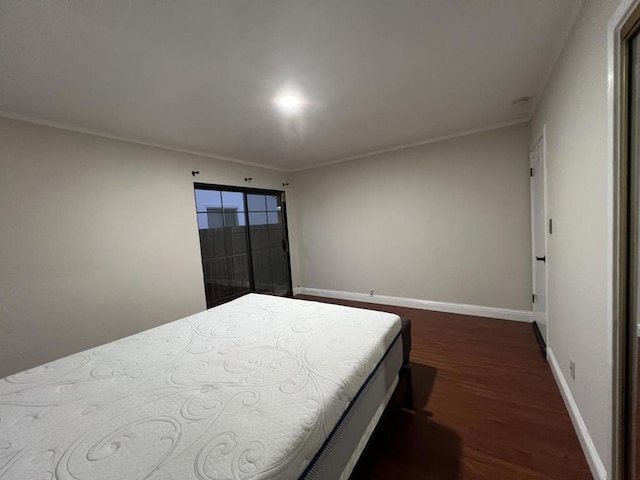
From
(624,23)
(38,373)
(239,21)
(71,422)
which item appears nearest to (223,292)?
(38,373)


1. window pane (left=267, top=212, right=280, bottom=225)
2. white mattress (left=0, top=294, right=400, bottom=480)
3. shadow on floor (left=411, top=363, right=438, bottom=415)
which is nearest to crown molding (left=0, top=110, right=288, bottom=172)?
window pane (left=267, top=212, right=280, bottom=225)

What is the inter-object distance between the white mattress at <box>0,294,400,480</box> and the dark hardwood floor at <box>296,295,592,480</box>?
0.50 meters

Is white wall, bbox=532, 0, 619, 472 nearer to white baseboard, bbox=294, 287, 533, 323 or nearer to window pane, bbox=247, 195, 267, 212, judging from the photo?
white baseboard, bbox=294, 287, 533, 323

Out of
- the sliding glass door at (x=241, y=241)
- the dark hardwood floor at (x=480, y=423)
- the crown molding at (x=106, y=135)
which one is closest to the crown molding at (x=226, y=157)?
the crown molding at (x=106, y=135)

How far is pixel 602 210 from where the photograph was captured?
44.9 inches

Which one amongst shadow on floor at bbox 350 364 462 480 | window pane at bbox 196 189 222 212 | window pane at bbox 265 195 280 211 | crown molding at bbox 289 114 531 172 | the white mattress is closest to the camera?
the white mattress

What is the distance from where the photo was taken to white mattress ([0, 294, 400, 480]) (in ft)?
2.68

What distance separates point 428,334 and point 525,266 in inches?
56.8

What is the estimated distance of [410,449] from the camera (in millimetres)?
1533

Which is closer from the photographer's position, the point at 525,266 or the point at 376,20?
the point at 376,20

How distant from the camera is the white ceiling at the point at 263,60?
124 cm

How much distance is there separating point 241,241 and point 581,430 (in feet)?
13.0

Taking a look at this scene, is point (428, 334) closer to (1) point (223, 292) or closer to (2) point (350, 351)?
(2) point (350, 351)

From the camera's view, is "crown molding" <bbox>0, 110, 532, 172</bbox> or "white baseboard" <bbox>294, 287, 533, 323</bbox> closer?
"crown molding" <bbox>0, 110, 532, 172</bbox>
